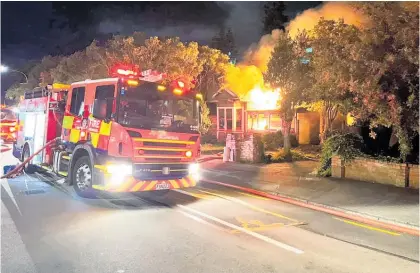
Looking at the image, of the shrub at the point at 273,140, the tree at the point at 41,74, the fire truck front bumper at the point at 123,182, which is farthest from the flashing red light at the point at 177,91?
the tree at the point at 41,74

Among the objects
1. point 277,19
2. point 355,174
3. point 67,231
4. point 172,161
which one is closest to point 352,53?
point 355,174

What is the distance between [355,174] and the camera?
1152 centimetres

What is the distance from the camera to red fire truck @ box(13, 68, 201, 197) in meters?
7.68

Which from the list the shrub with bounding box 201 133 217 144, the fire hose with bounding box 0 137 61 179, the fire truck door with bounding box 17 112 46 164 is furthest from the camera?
the shrub with bounding box 201 133 217 144

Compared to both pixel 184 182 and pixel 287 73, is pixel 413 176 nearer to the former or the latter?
pixel 184 182

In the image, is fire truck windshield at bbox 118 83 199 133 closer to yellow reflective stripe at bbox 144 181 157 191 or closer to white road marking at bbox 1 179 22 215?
yellow reflective stripe at bbox 144 181 157 191

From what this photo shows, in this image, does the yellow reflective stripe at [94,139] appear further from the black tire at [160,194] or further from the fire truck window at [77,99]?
the black tire at [160,194]

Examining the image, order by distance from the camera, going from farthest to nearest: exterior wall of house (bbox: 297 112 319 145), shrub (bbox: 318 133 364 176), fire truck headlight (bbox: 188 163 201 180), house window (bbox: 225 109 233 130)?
1. house window (bbox: 225 109 233 130)
2. exterior wall of house (bbox: 297 112 319 145)
3. shrub (bbox: 318 133 364 176)
4. fire truck headlight (bbox: 188 163 201 180)

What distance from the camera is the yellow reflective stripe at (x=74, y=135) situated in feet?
29.5

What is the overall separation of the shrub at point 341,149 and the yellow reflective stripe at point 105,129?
7.31 meters

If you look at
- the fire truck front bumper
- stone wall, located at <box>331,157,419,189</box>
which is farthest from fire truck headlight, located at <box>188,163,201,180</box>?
stone wall, located at <box>331,157,419,189</box>

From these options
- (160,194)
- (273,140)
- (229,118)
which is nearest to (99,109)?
(160,194)

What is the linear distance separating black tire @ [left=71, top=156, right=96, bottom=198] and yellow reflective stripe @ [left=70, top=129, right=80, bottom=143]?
1.87 feet

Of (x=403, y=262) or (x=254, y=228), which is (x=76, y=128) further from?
(x=403, y=262)
